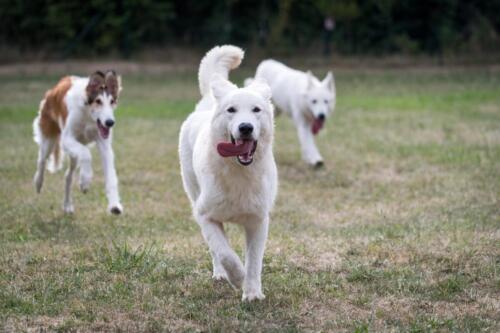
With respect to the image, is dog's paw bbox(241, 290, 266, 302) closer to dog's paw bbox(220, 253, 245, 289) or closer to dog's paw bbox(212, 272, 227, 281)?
dog's paw bbox(220, 253, 245, 289)

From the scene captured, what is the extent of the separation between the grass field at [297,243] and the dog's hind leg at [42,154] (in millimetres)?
265

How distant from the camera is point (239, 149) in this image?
5.25m

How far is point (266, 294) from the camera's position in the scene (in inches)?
221

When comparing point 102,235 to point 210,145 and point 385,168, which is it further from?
point 385,168

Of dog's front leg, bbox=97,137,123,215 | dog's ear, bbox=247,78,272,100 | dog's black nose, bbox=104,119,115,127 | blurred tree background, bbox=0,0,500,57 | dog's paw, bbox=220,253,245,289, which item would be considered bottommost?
blurred tree background, bbox=0,0,500,57

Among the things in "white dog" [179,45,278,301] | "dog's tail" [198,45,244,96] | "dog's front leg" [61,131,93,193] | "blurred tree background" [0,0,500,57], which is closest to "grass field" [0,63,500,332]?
"white dog" [179,45,278,301]

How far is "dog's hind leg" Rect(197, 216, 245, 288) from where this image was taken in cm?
532

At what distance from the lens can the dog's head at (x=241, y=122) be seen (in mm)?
5172

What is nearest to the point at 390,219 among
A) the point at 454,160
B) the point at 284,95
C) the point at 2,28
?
the point at 454,160

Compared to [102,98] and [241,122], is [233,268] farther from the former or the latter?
[102,98]

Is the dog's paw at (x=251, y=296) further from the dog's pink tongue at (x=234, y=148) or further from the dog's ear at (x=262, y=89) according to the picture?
the dog's ear at (x=262, y=89)

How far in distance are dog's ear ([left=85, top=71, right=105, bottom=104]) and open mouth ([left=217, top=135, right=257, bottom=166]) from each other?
3234 mm

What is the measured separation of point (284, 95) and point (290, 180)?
2802mm

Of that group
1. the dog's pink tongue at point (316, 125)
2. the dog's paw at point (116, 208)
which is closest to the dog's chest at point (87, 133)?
the dog's paw at point (116, 208)
